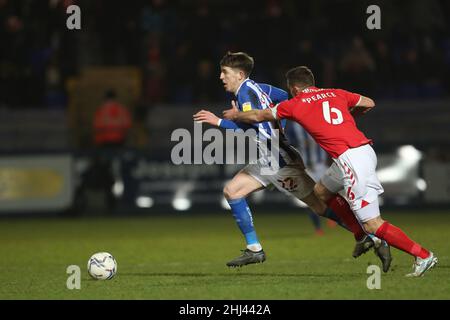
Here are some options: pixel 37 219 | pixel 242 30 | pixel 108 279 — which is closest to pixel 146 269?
pixel 108 279

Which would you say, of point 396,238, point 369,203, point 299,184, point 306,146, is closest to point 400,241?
point 396,238

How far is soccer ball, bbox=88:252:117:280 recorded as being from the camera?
982 centimetres

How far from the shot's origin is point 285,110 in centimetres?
945

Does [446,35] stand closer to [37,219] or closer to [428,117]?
[428,117]

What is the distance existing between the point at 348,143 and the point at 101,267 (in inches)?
101

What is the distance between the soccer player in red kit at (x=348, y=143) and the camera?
9.19m

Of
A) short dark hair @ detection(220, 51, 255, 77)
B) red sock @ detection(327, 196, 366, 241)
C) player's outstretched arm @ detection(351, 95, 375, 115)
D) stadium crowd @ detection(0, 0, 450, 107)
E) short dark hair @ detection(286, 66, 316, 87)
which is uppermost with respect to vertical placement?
stadium crowd @ detection(0, 0, 450, 107)

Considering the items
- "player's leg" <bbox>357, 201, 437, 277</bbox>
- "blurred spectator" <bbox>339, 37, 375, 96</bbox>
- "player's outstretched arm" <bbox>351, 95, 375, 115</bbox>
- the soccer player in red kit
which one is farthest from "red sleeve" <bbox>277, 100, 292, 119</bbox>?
"blurred spectator" <bbox>339, 37, 375, 96</bbox>

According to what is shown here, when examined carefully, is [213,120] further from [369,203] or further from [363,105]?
[369,203]

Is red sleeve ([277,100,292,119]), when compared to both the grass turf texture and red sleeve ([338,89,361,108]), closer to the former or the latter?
red sleeve ([338,89,361,108])

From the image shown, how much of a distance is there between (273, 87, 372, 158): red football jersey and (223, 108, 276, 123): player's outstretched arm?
0.08m

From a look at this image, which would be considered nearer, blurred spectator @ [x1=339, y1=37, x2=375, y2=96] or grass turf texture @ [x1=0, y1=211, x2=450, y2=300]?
grass turf texture @ [x1=0, y1=211, x2=450, y2=300]

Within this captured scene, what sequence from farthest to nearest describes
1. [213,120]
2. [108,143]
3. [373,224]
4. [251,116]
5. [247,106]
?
[108,143], [247,106], [213,120], [251,116], [373,224]

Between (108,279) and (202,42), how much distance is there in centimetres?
1188
